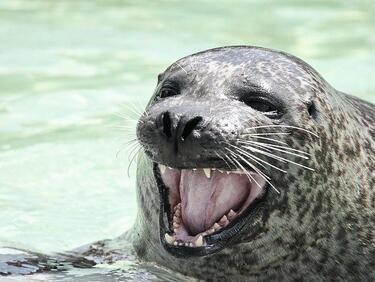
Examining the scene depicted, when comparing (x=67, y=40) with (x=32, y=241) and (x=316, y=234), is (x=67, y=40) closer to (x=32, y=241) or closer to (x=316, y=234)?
(x=32, y=241)

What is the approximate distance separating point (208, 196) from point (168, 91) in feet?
1.95

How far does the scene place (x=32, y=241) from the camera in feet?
21.6

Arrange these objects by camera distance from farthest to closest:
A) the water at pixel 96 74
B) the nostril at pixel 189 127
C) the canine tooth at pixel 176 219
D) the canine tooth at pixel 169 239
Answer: the water at pixel 96 74, the canine tooth at pixel 176 219, the canine tooth at pixel 169 239, the nostril at pixel 189 127

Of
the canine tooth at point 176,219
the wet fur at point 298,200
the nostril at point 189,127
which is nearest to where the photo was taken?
the nostril at point 189,127

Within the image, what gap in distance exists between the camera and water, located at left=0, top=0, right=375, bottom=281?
7.07 m

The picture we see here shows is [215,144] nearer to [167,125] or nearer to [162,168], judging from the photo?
[167,125]

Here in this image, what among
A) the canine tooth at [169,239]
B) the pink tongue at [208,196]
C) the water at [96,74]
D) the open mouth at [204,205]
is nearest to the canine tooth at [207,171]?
the open mouth at [204,205]

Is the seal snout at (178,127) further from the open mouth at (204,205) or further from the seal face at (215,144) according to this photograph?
the open mouth at (204,205)

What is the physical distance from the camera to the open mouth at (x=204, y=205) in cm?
493

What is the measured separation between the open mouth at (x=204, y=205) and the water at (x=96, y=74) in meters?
0.86

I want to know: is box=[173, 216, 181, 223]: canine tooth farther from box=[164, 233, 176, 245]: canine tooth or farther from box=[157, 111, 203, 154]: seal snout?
box=[157, 111, 203, 154]: seal snout

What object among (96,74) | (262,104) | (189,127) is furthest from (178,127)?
(96,74)

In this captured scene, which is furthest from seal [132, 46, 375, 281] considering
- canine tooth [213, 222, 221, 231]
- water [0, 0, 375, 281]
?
water [0, 0, 375, 281]

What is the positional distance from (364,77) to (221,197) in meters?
4.82
